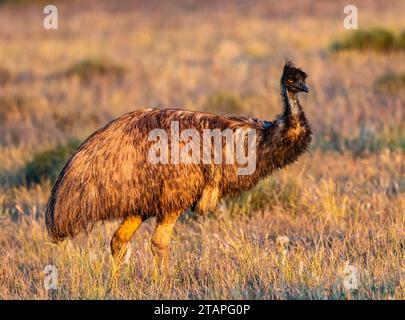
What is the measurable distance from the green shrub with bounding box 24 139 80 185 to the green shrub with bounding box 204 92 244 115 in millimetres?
3741

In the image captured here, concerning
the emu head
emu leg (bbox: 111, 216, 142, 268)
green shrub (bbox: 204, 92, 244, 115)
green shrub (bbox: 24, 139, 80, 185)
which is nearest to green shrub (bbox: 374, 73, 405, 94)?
green shrub (bbox: 204, 92, 244, 115)

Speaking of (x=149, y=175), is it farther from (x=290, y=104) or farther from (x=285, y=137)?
(x=290, y=104)

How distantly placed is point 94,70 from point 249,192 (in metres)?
9.51

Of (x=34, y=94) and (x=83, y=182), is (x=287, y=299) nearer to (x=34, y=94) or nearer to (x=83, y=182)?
(x=83, y=182)

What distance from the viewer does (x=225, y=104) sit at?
14.1 metres

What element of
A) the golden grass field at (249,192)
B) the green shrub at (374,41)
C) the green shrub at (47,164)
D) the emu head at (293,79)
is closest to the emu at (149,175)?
the emu head at (293,79)

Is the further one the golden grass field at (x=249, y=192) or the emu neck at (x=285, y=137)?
the emu neck at (x=285, y=137)

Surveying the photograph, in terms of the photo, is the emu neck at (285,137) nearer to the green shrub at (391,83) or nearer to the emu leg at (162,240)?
the emu leg at (162,240)

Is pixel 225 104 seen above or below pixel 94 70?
below

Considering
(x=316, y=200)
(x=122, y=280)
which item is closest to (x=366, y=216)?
(x=316, y=200)

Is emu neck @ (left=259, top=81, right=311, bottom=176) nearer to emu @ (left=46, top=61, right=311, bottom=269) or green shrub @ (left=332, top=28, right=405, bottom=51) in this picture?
emu @ (left=46, top=61, right=311, bottom=269)

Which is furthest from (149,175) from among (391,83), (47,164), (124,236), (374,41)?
(374,41)

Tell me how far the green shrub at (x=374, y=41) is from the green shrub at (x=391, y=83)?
3.65 meters

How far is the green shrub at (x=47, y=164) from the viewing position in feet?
33.4
